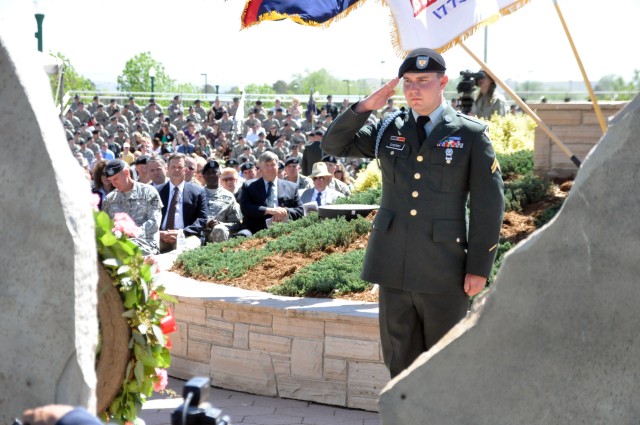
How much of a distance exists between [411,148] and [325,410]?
7.22 feet

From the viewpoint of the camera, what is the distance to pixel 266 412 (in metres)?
5.83

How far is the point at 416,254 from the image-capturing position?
4.26m

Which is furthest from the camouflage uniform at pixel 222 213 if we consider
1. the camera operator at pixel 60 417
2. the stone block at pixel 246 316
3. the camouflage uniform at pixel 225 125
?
the camouflage uniform at pixel 225 125

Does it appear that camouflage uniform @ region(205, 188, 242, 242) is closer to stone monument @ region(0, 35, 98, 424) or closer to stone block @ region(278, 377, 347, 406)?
stone block @ region(278, 377, 347, 406)

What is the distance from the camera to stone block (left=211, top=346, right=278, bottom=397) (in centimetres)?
619

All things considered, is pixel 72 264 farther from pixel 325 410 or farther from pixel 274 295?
pixel 274 295

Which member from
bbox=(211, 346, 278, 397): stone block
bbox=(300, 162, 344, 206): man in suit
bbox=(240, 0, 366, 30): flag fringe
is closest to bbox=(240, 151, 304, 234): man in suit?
bbox=(300, 162, 344, 206): man in suit

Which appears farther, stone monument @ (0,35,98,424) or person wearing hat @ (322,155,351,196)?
person wearing hat @ (322,155,351,196)

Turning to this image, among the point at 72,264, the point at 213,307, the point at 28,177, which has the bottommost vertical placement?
the point at 213,307

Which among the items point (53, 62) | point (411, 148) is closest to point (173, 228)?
point (53, 62)

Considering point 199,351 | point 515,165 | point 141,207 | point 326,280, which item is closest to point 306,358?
point 326,280

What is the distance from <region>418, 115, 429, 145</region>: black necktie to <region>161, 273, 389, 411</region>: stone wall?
1.63m

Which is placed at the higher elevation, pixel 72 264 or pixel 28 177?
pixel 28 177

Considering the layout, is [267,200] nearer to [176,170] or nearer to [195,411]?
[176,170]
